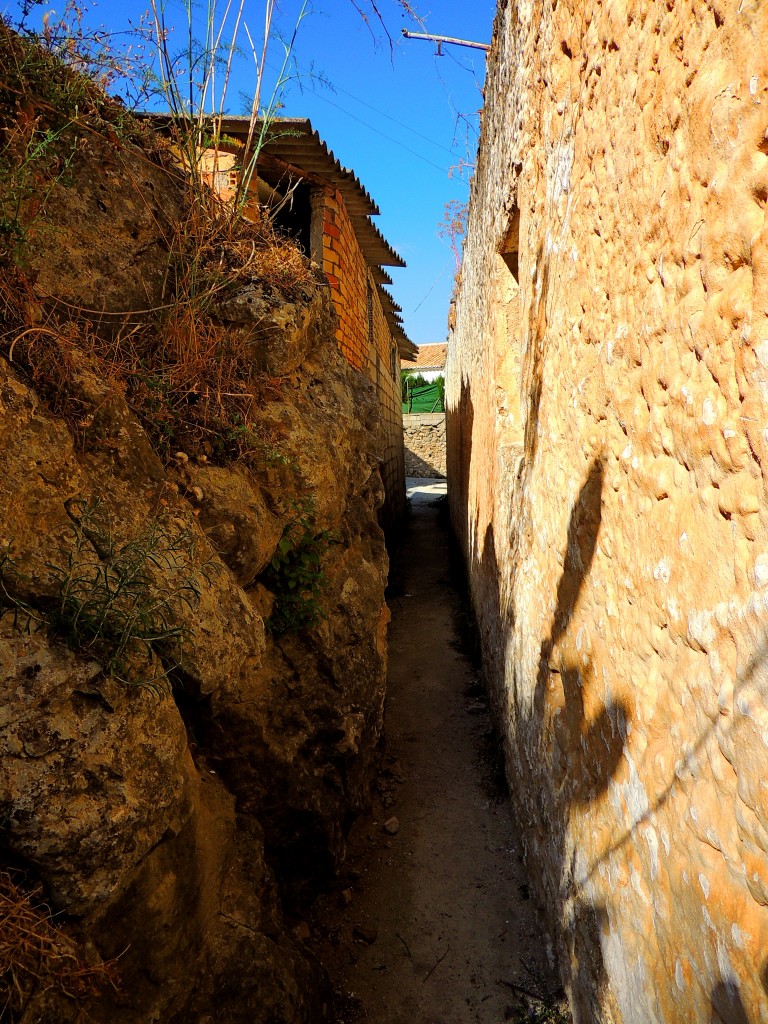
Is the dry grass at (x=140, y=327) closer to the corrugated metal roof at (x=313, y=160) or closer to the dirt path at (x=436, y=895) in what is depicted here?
the corrugated metal roof at (x=313, y=160)

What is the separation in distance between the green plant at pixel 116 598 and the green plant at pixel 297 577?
948 mm

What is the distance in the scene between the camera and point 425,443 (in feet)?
73.4

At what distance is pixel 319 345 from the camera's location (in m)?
4.12

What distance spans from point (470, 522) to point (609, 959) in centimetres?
593

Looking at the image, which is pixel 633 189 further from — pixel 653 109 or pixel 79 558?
pixel 79 558

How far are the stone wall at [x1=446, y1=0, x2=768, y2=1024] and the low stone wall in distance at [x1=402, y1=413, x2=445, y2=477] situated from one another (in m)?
18.8

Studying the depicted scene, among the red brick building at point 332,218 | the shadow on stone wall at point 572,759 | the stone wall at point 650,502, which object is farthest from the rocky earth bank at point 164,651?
the red brick building at point 332,218

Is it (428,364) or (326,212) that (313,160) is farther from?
(428,364)

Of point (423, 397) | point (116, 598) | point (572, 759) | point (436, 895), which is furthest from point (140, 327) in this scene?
point (423, 397)

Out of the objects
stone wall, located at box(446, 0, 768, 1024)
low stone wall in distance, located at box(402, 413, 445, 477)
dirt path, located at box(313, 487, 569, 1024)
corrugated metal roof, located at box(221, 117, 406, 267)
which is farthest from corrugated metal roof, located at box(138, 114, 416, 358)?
low stone wall in distance, located at box(402, 413, 445, 477)

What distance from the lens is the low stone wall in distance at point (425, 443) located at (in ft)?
72.4

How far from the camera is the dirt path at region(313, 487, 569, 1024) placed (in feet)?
9.48

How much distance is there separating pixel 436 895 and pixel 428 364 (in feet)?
101

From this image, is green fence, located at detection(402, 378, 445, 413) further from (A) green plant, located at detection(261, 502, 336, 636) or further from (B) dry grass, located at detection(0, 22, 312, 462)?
(A) green plant, located at detection(261, 502, 336, 636)
